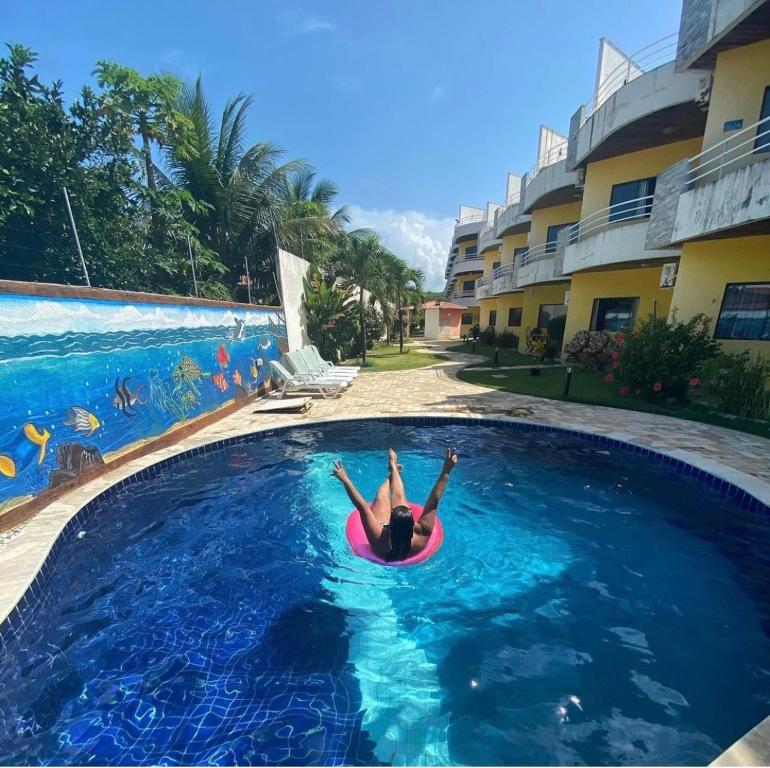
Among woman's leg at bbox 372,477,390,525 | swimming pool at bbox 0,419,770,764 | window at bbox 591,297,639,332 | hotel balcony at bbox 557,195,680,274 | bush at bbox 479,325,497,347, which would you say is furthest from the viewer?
bush at bbox 479,325,497,347

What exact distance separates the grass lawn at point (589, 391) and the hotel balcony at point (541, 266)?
15.6 feet

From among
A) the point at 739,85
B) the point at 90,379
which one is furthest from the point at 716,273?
the point at 90,379

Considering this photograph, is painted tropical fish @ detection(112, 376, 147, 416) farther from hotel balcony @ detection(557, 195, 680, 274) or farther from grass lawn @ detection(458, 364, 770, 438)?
hotel balcony @ detection(557, 195, 680, 274)

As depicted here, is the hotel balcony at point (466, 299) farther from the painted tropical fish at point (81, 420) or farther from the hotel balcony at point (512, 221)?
the painted tropical fish at point (81, 420)

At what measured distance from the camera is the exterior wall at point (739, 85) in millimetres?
8430

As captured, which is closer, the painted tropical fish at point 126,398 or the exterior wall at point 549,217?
the painted tropical fish at point 126,398

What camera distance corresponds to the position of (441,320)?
39.0 metres

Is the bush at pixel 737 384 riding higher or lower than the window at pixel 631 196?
lower

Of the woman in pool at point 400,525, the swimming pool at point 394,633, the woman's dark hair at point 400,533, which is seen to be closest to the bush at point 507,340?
the swimming pool at point 394,633

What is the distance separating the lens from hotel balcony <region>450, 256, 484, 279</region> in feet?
132

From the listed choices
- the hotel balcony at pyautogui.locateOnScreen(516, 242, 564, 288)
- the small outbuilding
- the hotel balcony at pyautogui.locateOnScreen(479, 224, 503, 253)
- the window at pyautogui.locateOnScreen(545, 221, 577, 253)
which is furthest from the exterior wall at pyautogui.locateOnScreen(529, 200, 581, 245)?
the small outbuilding

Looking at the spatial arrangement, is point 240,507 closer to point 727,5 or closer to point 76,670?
point 76,670

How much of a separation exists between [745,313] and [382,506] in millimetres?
10719

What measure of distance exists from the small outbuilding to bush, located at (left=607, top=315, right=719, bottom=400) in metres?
29.3
